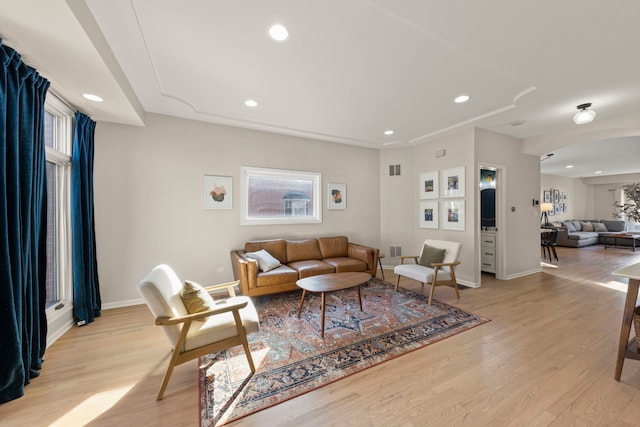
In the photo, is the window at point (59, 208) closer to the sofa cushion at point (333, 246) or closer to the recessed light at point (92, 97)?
the recessed light at point (92, 97)

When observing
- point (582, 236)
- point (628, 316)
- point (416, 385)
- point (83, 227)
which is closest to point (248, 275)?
point (83, 227)

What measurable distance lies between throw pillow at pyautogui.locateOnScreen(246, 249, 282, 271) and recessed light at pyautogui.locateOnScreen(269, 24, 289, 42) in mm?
2784

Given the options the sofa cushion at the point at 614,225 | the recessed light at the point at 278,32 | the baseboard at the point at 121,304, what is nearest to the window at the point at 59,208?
the baseboard at the point at 121,304

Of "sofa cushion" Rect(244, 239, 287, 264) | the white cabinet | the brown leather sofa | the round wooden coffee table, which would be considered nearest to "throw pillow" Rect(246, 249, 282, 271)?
the brown leather sofa

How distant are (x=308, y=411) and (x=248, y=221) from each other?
3.09 meters

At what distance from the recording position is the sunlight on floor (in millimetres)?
1537

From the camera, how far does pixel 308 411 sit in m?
1.59

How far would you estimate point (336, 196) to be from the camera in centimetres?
499

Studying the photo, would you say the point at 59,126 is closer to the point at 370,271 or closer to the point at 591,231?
the point at 370,271

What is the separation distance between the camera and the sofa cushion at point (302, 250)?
4230 mm

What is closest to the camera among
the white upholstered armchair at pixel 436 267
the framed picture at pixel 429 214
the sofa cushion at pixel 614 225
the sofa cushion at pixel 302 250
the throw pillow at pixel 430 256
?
the white upholstered armchair at pixel 436 267

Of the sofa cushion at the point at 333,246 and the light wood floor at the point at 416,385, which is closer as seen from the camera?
the light wood floor at the point at 416,385

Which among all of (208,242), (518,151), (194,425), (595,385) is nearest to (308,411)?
(194,425)

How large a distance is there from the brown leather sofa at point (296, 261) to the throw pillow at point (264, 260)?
0.21ft
